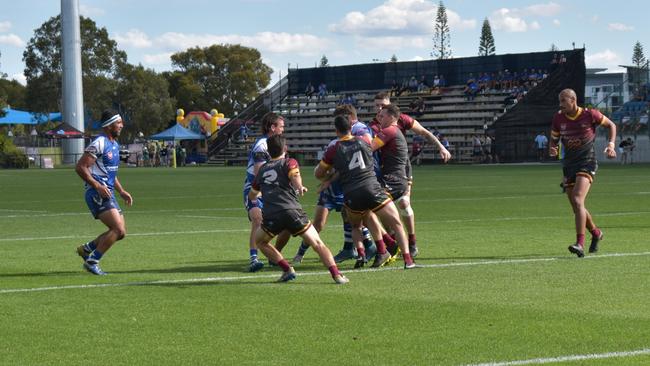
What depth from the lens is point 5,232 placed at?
66.5 ft

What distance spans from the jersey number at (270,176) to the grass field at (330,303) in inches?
40.7

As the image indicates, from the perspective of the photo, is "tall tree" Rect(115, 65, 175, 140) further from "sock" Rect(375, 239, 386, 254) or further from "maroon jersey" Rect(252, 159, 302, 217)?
"maroon jersey" Rect(252, 159, 302, 217)

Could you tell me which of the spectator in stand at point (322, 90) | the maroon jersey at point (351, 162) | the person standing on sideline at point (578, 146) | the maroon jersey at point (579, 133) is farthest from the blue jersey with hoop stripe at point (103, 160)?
the spectator in stand at point (322, 90)

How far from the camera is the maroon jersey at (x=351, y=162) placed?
1279cm

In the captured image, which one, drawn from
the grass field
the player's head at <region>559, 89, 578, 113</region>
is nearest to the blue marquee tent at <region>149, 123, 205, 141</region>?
the grass field

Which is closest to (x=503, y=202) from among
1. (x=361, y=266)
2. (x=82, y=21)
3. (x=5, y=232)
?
(x=5, y=232)

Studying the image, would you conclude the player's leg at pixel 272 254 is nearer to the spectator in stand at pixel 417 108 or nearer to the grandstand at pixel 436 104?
the grandstand at pixel 436 104

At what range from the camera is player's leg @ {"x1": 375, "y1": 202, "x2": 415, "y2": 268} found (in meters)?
12.9

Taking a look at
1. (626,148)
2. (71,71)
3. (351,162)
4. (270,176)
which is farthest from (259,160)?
(71,71)

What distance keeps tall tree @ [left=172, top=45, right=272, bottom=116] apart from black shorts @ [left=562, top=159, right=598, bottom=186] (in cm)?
12160

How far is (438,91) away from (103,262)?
61303 mm

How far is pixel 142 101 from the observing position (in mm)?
115438

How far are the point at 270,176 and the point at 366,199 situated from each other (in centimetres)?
131

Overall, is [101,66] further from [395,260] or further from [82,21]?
[395,260]
